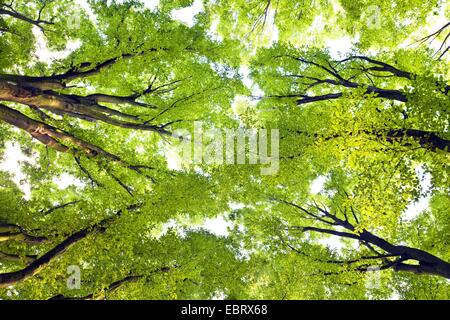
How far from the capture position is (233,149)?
857 cm

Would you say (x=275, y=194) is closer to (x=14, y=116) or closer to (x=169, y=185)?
(x=169, y=185)

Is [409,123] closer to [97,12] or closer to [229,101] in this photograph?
[229,101]

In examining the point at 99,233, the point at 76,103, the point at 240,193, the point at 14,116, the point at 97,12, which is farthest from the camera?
the point at 240,193

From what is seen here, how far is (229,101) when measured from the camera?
1002 cm

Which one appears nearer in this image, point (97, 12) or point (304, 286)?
point (304, 286)

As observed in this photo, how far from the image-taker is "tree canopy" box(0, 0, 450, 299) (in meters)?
5.69

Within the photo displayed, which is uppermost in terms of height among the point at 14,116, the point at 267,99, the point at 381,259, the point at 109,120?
the point at 267,99

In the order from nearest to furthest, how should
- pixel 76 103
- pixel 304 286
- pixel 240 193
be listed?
pixel 76 103 → pixel 304 286 → pixel 240 193

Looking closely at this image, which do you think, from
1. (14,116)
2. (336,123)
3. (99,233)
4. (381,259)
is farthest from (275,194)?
(14,116)

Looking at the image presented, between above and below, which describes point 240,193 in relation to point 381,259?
above

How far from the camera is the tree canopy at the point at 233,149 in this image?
569 cm

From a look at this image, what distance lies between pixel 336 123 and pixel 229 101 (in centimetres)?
498
